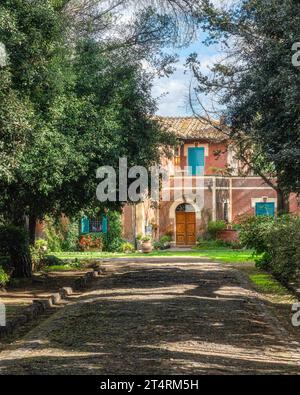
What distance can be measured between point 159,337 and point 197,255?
86.2 feet

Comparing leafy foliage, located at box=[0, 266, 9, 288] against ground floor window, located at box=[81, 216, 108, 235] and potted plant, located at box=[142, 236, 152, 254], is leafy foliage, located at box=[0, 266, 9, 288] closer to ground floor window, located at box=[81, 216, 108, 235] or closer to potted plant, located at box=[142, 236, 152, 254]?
potted plant, located at box=[142, 236, 152, 254]

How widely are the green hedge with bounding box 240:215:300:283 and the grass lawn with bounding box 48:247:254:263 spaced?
5773 mm

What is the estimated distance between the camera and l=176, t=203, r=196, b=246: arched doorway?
47969mm

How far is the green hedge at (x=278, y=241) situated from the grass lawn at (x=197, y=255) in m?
5.77

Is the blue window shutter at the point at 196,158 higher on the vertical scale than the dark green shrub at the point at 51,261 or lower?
higher

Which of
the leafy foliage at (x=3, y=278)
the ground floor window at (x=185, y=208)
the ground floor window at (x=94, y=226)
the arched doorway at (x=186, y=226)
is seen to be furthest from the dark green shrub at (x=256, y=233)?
the ground floor window at (x=185, y=208)

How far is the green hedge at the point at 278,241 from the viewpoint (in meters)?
19.0

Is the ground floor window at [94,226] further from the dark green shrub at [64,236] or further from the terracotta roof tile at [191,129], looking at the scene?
the terracotta roof tile at [191,129]

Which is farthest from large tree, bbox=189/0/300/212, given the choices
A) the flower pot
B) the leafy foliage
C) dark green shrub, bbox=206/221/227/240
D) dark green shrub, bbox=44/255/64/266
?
dark green shrub, bbox=206/221/227/240

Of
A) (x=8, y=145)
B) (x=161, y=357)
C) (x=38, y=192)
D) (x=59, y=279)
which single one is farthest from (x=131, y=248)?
(x=161, y=357)

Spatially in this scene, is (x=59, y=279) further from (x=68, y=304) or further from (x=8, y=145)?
(x=8, y=145)

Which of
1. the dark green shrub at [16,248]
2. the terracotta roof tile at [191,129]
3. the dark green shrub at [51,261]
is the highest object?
the terracotta roof tile at [191,129]

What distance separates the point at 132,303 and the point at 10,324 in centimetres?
408

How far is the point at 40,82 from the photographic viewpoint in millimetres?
16469
